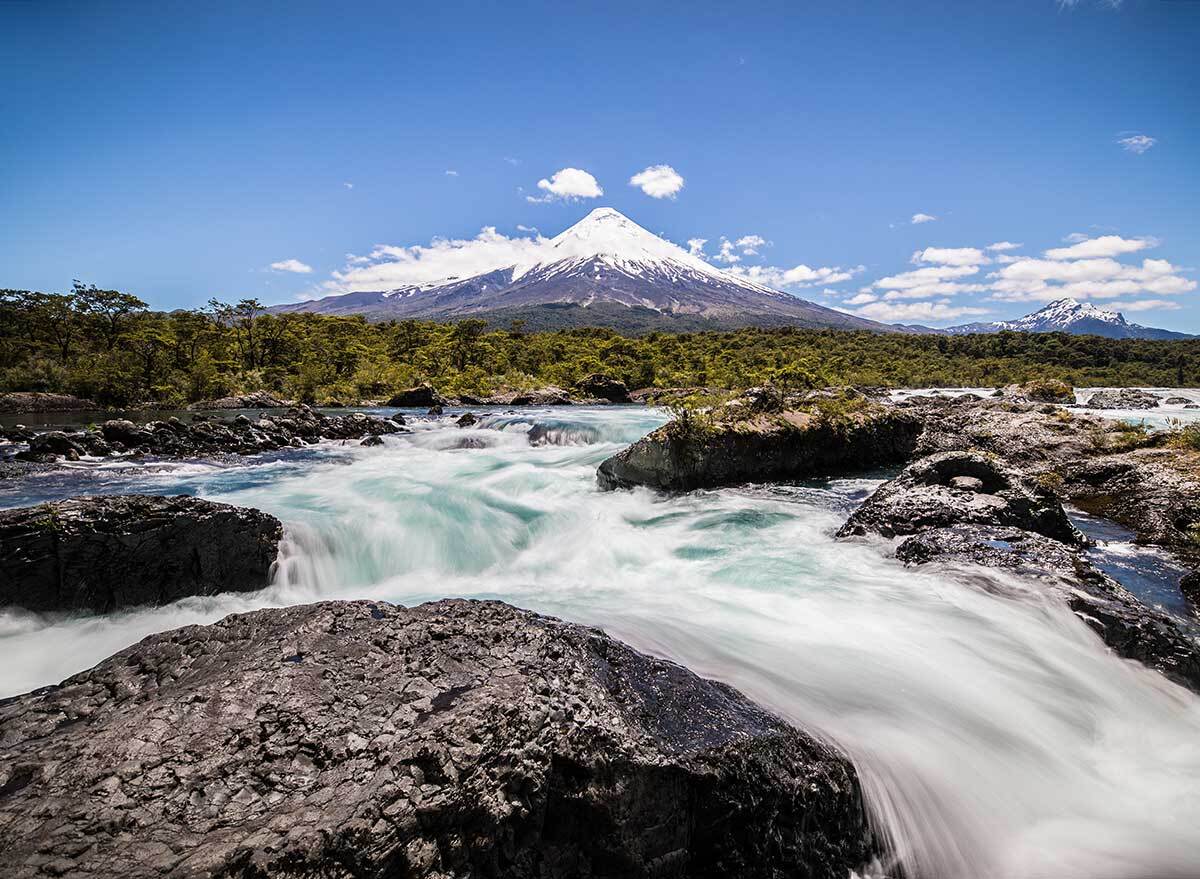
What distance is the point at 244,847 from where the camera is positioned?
165 cm

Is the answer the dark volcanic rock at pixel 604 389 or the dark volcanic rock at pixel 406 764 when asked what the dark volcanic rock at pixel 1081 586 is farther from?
the dark volcanic rock at pixel 604 389

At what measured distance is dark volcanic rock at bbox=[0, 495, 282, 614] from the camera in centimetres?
516

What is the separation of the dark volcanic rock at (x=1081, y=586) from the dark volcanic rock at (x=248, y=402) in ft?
138

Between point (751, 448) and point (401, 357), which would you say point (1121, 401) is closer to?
point (751, 448)

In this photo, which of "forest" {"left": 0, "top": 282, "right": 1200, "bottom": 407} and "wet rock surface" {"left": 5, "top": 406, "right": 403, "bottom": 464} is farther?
"forest" {"left": 0, "top": 282, "right": 1200, "bottom": 407}

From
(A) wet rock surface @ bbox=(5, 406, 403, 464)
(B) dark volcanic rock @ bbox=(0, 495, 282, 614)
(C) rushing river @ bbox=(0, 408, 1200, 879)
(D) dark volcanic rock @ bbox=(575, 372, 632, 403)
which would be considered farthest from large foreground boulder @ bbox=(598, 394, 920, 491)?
(D) dark volcanic rock @ bbox=(575, 372, 632, 403)

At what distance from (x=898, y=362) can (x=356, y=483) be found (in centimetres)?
7281

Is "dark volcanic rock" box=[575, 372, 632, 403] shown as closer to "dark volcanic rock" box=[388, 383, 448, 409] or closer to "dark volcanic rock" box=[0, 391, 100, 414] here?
"dark volcanic rock" box=[388, 383, 448, 409]

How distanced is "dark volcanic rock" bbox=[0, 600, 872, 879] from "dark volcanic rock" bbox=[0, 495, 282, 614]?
3.37 metres

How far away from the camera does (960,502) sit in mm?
7539

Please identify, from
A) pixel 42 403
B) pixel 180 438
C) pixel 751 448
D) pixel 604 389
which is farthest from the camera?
pixel 604 389

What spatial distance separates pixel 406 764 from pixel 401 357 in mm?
64434

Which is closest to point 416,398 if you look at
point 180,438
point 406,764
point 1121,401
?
point 180,438

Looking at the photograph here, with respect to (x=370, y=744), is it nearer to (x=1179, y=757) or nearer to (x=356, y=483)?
(x=1179, y=757)
